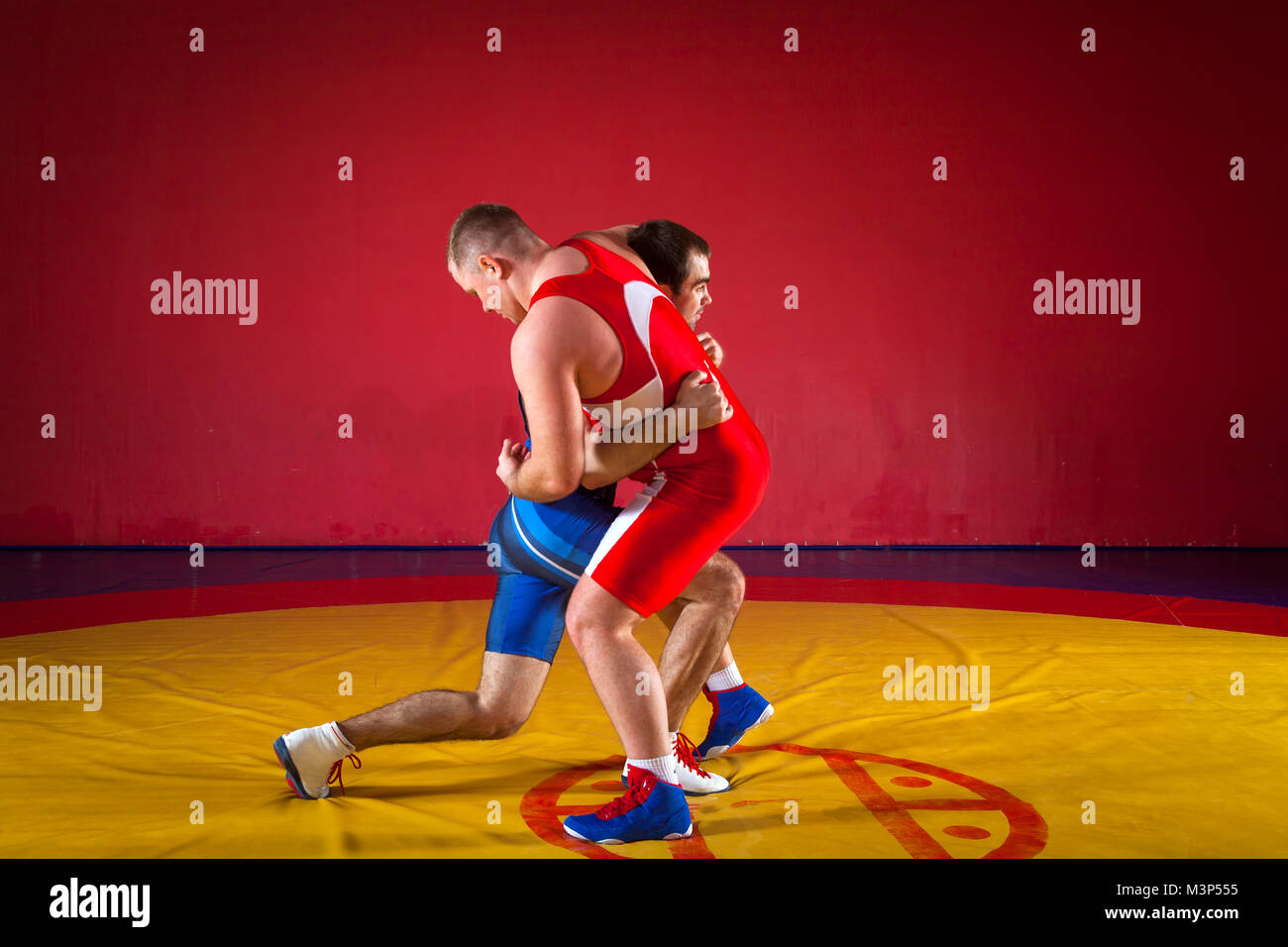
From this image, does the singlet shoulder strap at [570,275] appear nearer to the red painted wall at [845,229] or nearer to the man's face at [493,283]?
the man's face at [493,283]

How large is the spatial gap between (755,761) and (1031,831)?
65cm

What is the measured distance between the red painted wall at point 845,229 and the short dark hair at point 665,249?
5.44 meters

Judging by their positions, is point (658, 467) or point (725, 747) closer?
point (658, 467)

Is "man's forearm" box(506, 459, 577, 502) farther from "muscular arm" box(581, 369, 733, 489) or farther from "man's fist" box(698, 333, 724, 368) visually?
"man's fist" box(698, 333, 724, 368)

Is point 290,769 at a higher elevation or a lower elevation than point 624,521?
lower

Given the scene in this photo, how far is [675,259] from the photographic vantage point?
2365mm

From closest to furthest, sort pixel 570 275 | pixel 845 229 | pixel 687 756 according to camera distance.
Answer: pixel 570 275
pixel 687 756
pixel 845 229

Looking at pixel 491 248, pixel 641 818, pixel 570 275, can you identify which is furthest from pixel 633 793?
pixel 491 248

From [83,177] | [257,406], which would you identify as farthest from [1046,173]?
[83,177]

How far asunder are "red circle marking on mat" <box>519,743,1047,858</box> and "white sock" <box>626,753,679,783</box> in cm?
11

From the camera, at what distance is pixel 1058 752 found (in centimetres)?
242

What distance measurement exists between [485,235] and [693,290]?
1.81ft

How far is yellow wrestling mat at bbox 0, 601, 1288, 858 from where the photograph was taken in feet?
6.07

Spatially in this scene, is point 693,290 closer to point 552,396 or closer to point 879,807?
point 552,396
